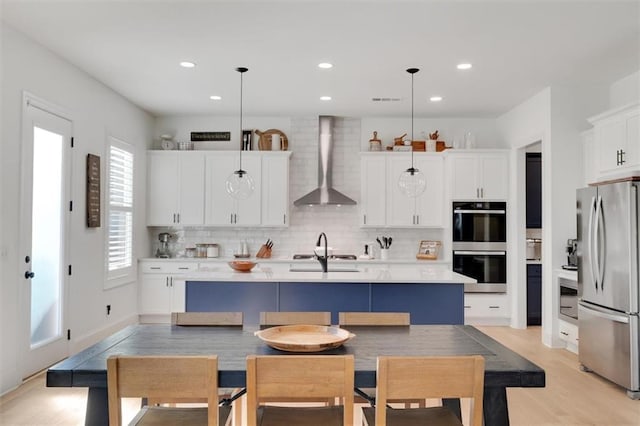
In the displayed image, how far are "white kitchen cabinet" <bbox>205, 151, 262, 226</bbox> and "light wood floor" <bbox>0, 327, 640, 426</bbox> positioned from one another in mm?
3180

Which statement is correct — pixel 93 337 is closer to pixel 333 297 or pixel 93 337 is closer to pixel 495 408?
pixel 333 297

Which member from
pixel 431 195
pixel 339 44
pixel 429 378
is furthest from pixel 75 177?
pixel 431 195

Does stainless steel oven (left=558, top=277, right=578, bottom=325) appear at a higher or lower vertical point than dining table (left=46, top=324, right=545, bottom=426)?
lower

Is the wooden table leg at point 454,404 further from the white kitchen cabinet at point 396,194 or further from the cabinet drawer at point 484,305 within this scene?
the white kitchen cabinet at point 396,194

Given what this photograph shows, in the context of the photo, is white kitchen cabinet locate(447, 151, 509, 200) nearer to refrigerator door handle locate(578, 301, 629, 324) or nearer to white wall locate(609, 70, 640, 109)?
white wall locate(609, 70, 640, 109)

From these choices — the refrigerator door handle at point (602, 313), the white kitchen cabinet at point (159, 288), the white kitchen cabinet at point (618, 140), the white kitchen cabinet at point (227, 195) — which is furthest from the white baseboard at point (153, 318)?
the white kitchen cabinet at point (618, 140)

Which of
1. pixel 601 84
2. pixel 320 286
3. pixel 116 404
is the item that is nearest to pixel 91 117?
pixel 320 286

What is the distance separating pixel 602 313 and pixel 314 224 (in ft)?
13.1

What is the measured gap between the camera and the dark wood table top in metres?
1.96

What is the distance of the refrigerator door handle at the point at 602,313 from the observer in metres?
3.90

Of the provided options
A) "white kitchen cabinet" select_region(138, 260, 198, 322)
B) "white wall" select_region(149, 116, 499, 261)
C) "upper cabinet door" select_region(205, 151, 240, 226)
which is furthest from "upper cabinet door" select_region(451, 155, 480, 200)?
"white kitchen cabinet" select_region(138, 260, 198, 322)

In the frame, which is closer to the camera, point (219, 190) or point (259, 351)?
point (259, 351)

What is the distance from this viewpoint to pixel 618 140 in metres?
4.50

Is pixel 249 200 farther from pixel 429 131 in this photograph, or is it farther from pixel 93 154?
pixel 429 131
